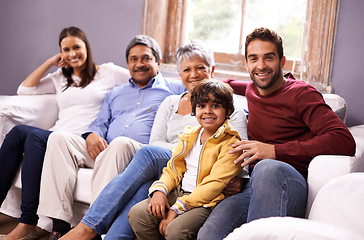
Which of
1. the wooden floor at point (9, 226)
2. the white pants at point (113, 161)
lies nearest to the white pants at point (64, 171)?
the white pants at point (113, 161)

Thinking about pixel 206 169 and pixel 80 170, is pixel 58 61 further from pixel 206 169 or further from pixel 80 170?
pixel 206 169

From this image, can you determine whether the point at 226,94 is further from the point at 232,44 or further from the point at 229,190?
the point at 232,44

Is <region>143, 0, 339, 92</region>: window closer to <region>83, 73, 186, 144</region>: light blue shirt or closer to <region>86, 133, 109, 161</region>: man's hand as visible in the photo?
<region>83, 73, 186, 144</region>: light blue shirt

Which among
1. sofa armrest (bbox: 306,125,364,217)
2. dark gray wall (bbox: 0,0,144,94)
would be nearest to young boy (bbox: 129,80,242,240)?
sofa armrest (bbox: 306,125,364,217)

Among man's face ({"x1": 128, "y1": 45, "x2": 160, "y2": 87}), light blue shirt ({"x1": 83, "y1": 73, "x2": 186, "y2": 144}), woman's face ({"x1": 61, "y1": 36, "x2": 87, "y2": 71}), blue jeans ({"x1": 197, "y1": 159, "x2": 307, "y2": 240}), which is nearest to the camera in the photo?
blue jeans ({"x1": 197, "y1": 159, "x2": 307, "y2": 240})

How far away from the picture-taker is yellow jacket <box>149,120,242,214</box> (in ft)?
5.06

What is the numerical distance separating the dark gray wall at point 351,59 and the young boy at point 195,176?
108 cm

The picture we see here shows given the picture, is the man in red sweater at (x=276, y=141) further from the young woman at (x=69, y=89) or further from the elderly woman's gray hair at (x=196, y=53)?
the young woman at (x=69, y=89)

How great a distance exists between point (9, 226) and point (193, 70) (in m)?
1.35

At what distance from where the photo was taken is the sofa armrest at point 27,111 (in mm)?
2398

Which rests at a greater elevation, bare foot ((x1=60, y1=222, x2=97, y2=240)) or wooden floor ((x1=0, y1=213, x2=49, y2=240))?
bare foot ((x1=60, y1=222, x2=97, y2=240))

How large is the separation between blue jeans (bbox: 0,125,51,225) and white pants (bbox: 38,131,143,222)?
7cm

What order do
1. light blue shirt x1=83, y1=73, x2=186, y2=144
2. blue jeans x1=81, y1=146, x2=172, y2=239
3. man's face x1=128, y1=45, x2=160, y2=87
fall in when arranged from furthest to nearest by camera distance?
man's face x1=128, y1=45, x2=160, y2=87, light blue shirt x1=83, y1=73, x2=186, y2=144, blue jeans x1=81, y1=146, x2=172, y2=239

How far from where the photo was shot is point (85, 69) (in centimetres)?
267
